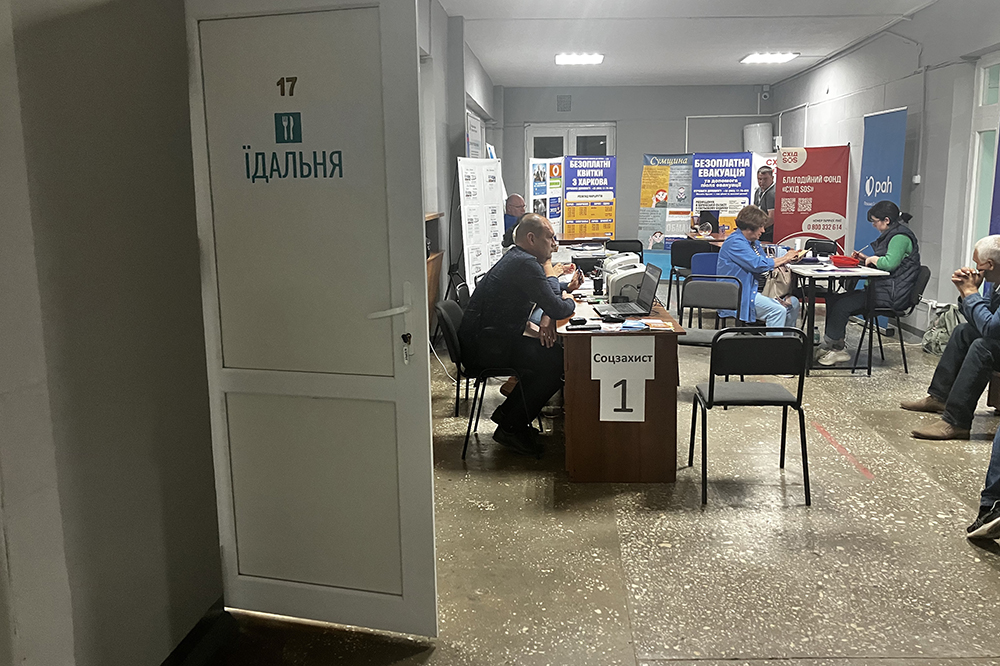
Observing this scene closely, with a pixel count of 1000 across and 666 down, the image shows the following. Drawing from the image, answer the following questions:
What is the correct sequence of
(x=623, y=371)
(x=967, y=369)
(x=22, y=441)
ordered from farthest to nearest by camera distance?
1. (x=967, y=369)
2. (x=623, y=371)
3. (x=22, y=441)

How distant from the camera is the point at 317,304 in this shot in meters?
2.34

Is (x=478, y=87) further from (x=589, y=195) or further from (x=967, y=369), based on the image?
(x=967, y=369)

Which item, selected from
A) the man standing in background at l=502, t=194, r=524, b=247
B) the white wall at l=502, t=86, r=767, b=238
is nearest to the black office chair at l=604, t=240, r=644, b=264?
the man standing in background at l=502, t=194, r=524, b=247

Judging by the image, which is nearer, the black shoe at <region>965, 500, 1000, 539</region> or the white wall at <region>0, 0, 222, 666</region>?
the white wall at <region>0, 0, 222, 666</region>

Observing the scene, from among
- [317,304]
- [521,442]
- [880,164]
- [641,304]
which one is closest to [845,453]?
[641,304]

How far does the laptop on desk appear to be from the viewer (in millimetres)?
A: 4094

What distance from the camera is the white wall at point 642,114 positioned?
13.1 meters

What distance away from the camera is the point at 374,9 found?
2127 millimetres

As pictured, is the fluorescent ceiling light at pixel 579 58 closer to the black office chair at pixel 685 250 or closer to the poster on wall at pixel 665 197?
the poster on wall at pixel 665 197

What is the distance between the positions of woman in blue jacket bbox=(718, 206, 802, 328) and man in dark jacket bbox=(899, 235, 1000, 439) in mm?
1314

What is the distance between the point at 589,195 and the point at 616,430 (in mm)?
7604

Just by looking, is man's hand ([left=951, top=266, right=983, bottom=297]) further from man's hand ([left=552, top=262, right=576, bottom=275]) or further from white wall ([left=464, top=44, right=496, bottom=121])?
white wall ([left=464, top=44, right=496, bottom=121])

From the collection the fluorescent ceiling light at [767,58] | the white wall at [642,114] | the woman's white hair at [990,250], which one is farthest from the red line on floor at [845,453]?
the white wall at [642,114]

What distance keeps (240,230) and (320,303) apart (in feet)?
1.09
